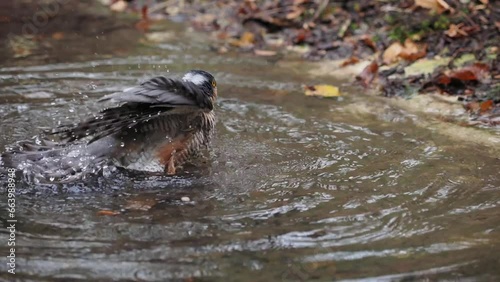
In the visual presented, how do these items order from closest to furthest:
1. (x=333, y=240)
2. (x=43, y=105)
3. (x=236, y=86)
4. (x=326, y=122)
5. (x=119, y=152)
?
1. (x=333, y=240)
2. (x=119, y=152)
3. (x=326, y=122)
4. (x=43, y=105)
5. (x=236, y=86)

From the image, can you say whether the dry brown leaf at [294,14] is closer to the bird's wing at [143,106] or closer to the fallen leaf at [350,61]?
the fallen leaf at [350,61]

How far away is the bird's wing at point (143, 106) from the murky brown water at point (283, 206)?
1.23ft

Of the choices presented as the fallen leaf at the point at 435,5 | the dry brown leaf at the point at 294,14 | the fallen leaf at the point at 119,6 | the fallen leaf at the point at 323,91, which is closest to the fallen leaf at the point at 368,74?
the fallen leaf at the point at 323,91

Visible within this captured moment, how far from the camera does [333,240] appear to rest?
12.6 feet

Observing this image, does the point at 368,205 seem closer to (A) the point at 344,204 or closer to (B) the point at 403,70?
(A) the point at 344,204

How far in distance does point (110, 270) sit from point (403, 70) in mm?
4635

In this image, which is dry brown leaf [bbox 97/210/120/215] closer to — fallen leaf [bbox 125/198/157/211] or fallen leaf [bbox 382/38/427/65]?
fallen leaf [bbox 125/198/157/211]

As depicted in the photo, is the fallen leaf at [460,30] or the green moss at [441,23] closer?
the fallen leaf at [460,30]

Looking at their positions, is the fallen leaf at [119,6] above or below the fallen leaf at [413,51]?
below

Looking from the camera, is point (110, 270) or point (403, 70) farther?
point (403, 70)

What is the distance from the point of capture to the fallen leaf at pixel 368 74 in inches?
288

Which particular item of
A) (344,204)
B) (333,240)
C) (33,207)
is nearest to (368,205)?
(344,204)

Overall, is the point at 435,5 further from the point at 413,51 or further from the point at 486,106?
the point at 486,106

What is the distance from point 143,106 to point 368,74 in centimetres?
337
